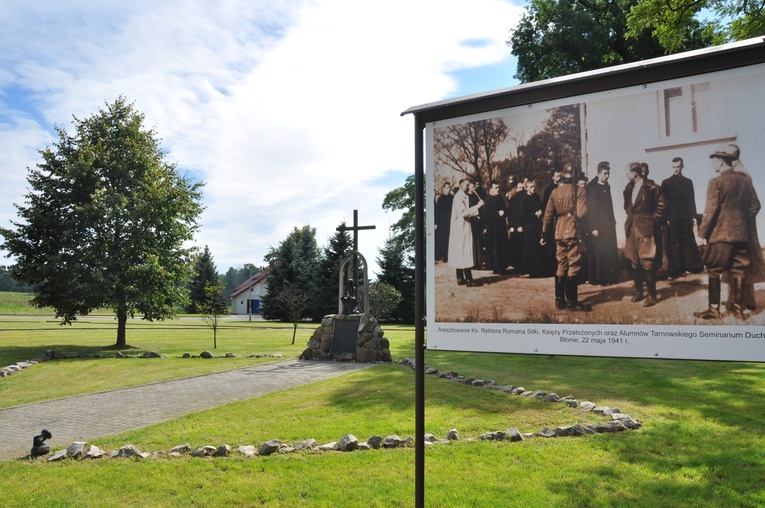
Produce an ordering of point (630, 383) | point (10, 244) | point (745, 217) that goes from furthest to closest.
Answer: point (10, 244), point (630, 383), point (745, 217)

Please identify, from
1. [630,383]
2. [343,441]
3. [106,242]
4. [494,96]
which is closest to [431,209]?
[494,96]

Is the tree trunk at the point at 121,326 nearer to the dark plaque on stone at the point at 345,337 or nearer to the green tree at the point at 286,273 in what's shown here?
the dark plaque on stone at the point at 345,337

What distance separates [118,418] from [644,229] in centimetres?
776

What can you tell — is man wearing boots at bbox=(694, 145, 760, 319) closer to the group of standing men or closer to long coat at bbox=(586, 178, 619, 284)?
the group of standing men

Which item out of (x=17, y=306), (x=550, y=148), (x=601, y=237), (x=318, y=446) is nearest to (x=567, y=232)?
(x=601, y=237)

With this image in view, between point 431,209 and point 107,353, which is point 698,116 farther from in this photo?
point 107,353

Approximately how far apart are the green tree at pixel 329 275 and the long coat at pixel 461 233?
126 feet

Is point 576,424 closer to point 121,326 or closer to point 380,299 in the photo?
point 121,326

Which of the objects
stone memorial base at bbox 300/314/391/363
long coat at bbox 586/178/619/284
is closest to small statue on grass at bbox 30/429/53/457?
long coat at bbox 586/178/619/284

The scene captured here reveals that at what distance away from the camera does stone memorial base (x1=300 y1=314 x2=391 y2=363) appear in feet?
51.4

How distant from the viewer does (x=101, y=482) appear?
5090 millimetres

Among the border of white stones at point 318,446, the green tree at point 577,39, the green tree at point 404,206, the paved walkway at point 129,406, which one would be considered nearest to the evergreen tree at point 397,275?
the green tree at point 404,206

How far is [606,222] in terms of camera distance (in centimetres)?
345

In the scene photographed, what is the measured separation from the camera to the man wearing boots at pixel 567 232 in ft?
11.5
